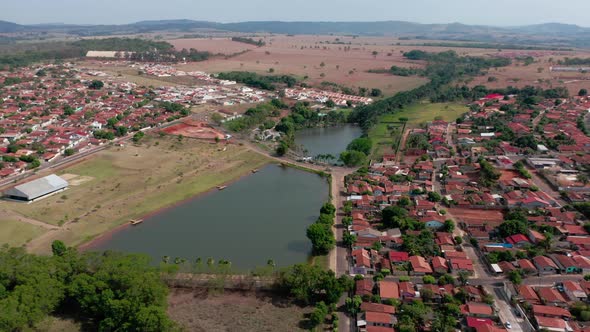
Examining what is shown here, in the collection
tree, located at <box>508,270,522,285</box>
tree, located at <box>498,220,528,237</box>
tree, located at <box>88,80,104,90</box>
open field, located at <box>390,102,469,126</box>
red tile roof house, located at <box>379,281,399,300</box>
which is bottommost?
red tile roof house, located at <box>379,281,399,300</box>

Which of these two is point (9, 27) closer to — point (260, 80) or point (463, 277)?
point (260, 80)

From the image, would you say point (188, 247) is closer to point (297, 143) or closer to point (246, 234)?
point (246, 234)

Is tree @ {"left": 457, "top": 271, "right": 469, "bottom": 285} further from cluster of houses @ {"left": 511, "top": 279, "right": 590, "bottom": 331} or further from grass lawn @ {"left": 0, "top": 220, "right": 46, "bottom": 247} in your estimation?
grass lawn @ {"left": 0, "top": 220, "right": 46, "bottom": 247}

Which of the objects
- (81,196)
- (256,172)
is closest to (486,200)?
(256,172)

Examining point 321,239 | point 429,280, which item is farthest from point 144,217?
point 429,280

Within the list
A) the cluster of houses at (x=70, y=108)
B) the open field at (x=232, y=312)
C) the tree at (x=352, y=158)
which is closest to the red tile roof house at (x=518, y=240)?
the open field at (x=232, y=312)

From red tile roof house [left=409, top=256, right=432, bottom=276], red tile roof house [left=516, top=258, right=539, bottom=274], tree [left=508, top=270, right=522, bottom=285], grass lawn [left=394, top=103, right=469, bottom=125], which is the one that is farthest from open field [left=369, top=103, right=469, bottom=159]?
tree [left=508, top=270, right=522, bottom=285]
